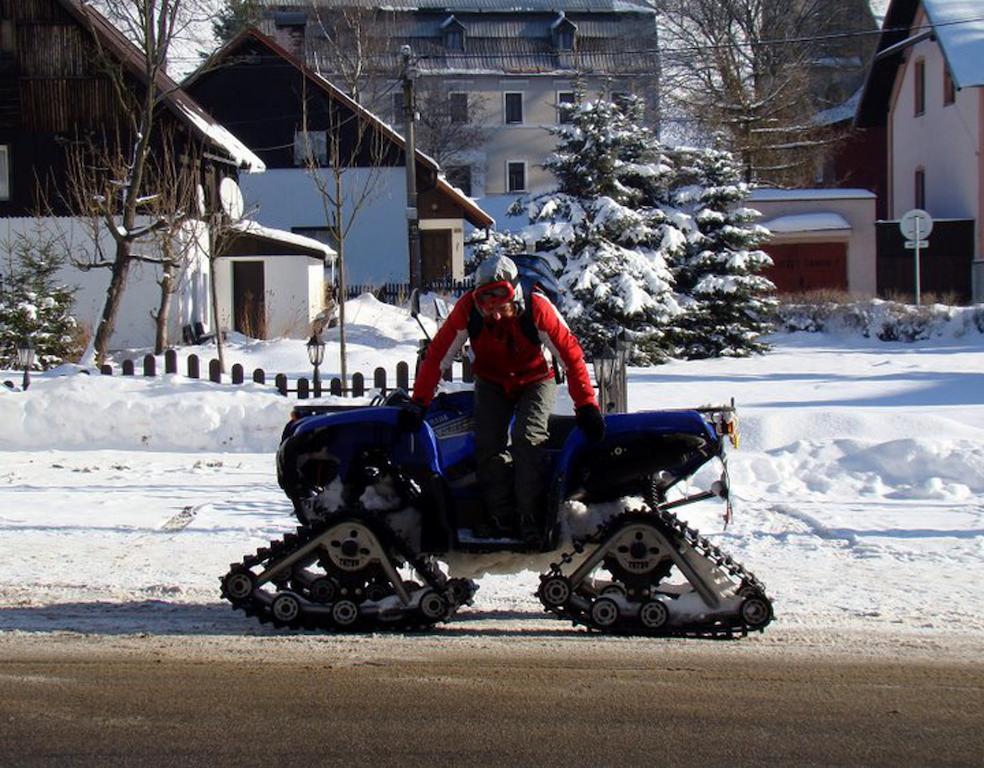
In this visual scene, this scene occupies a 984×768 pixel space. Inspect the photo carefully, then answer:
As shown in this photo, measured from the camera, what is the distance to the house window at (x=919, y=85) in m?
48.4

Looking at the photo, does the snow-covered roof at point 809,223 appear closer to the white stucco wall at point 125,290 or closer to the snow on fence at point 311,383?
the white stucco wall at point 125,290

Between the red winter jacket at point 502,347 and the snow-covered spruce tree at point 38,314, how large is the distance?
60.0ft

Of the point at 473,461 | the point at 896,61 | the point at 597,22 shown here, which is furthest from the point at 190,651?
the point at 597,22

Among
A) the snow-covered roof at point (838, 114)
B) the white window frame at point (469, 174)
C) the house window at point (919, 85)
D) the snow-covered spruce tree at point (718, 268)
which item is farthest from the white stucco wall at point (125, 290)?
the white window frame at point (469, 174)

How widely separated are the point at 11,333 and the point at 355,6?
39.9 meters

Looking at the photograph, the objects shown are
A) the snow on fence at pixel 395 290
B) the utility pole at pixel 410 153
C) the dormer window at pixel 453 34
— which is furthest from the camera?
the dormer window at pixel 453 34

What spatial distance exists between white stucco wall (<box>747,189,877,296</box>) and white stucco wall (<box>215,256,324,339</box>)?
15.0 m

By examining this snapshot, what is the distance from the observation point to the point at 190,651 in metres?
6.36

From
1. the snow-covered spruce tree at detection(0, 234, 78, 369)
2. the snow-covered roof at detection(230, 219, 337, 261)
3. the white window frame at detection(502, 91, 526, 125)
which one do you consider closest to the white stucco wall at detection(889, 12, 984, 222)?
the snow-covered roof at detection(230, 219, 337, 261)

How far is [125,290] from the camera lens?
104 feet

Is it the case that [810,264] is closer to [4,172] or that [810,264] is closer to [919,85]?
[919,85]

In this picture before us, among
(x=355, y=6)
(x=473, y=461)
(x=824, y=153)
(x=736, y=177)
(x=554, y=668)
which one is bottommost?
(x=554, y=668)

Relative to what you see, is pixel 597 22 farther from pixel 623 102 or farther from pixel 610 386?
pixel 610 386

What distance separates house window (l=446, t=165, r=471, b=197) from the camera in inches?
2751
